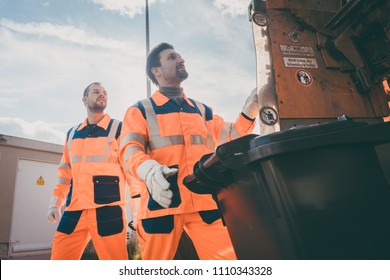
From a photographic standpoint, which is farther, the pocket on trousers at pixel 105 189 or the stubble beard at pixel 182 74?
the pocket on trousers at pixel 105 189

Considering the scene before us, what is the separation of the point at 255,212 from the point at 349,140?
367 millimetres

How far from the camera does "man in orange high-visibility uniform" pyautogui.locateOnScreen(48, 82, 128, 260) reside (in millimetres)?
2566

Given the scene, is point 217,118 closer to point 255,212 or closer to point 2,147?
point 255,212

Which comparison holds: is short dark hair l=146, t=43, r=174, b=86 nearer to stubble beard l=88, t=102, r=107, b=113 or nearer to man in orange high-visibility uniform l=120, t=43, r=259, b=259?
man in orange high-visibility uniform l=120, t=43, r=259, b=259

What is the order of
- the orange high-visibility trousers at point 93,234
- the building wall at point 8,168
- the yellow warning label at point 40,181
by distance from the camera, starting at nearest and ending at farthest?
the orange high-visibility trousers at point 93,234
the building wall at point 8,168
the yellow warning label at point 40,181

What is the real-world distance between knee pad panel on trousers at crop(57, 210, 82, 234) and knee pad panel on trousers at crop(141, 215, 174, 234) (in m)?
1.23

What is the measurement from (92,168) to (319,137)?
2.44 meters

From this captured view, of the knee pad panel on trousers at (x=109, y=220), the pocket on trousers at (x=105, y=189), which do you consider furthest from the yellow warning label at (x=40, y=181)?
the knee pad panel on trousers at (x=109, y=220)

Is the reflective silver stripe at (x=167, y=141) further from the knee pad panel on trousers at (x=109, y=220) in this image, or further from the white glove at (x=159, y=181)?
the knee pad panel on trousers at (x=109, y=220)

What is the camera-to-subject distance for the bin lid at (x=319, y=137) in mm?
859

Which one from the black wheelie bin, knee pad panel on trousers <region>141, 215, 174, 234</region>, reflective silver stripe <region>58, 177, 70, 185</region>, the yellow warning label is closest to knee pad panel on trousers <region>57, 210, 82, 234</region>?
reflective silver stripe <region>58, 177, 70, 185</region>

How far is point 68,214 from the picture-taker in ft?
8.84

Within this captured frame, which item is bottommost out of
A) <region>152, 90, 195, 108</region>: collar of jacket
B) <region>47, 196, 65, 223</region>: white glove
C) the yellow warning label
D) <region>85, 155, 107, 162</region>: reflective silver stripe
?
<region>47, 196, 65, 223</region>: white glove

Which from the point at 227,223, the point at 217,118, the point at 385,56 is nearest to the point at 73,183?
the point at 217,118
